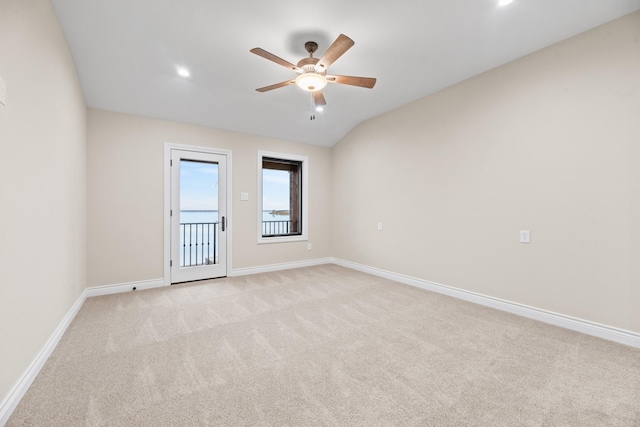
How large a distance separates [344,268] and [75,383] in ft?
13.2

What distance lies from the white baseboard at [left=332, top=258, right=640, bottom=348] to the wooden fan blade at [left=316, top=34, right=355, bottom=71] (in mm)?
3079

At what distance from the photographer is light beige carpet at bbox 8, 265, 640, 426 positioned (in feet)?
5.02

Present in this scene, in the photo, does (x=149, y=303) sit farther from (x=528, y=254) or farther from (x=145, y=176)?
(x=528, y=254)

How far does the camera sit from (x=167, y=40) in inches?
103

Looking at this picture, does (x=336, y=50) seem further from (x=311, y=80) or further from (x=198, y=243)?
(x=198, y=243)

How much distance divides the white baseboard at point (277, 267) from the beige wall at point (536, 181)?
1789 mm

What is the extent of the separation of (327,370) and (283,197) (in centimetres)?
393

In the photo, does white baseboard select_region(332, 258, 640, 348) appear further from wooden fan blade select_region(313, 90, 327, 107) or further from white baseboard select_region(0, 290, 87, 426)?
white baseboard select_region(0, 290, 87, 426)

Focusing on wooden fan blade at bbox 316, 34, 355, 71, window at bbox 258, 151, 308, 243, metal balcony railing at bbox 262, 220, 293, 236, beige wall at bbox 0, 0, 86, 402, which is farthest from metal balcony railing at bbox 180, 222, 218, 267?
wooden fan blade at bbox 316, 34, 355, 71

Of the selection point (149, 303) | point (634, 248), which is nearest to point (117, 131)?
point (149, 303)

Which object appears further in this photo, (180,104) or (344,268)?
(344,268)

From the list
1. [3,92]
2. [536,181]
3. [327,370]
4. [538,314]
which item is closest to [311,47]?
[3,92]

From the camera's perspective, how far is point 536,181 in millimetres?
2814

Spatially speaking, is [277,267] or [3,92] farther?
[277,267]
